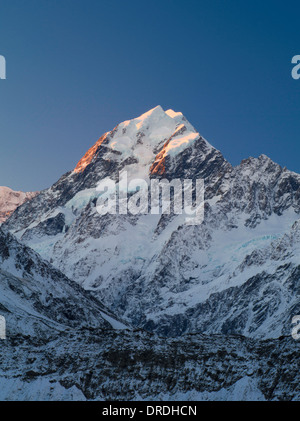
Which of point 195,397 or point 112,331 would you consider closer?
point 195,397

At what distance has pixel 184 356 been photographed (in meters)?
136

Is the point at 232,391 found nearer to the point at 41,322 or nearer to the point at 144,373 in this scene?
the point at 144,373

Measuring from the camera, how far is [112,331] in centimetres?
16250

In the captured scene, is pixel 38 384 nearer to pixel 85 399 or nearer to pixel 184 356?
pixel 85 399

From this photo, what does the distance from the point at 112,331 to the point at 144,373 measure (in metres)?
31.7

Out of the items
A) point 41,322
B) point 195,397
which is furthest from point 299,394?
point 41,322
